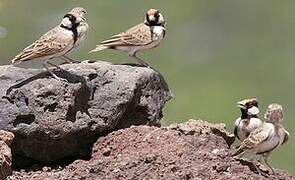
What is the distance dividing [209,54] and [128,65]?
1589 cm

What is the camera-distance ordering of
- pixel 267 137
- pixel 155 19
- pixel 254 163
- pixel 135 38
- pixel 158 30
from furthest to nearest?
pixel 155 19 < pixel 158 30 < pixel 135 38 < pixel 254 163 < pixel 267 137

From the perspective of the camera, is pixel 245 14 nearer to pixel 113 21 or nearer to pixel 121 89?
pixel 113 21

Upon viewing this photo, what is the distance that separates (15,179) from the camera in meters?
10.2

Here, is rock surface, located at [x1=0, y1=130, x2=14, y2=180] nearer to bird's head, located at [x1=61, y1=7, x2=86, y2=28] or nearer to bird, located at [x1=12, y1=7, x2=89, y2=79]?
bird, located at [x1=12, y1=7, x2=89, y2=79]

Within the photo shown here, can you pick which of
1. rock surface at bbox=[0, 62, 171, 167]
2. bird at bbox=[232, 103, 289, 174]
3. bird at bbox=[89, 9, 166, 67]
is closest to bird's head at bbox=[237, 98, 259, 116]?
bird at bbox=[232, 103, 289, 174]

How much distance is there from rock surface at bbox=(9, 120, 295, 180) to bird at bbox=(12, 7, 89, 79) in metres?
0.99

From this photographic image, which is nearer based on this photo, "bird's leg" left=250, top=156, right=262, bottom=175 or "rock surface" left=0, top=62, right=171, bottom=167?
"bird's leg" left=250, top=156, right=262, bottom=175

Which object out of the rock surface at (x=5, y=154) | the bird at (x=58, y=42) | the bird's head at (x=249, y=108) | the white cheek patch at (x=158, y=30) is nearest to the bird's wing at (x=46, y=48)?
the bird at (x=58, y=42)

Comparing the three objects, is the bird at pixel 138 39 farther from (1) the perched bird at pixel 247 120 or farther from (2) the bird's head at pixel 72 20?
(1) the perched bird at pixel 247 120

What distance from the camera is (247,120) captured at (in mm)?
11070

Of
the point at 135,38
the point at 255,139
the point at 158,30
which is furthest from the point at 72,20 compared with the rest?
Result: the point at 255,139

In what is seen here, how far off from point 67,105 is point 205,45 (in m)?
17.6

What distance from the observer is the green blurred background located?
927 inches

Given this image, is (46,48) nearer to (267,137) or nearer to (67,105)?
(67,105)
